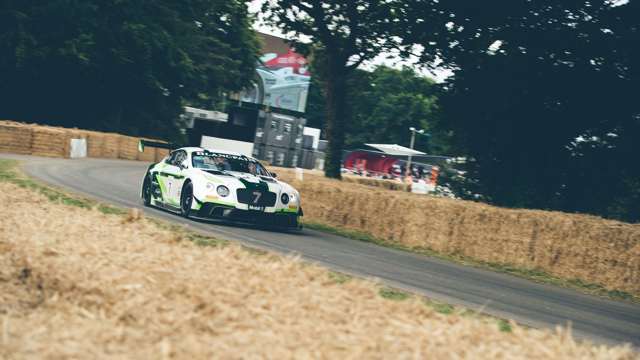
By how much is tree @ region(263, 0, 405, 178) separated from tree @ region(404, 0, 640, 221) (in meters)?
2.09

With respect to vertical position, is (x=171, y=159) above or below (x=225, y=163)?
below

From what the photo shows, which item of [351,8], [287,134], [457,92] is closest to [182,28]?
[287,134]

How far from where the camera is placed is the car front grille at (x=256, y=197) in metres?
16.0

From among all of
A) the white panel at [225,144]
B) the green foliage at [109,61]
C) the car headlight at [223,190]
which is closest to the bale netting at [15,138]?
the green foliage at [109,61]

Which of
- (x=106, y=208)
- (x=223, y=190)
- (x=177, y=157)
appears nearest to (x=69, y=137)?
(x=177, y=157)

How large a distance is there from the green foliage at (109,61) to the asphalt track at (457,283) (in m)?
30.2

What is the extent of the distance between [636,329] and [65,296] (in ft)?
24.0

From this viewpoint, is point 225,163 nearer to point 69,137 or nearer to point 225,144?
point 69,137

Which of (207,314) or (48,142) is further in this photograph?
(48,142)

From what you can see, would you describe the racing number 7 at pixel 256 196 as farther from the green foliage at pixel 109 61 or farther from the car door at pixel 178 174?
the green foliage at pixel 109 61

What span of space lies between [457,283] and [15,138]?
1104 inches

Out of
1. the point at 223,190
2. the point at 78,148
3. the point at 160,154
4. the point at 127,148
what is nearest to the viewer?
the point at 223,190

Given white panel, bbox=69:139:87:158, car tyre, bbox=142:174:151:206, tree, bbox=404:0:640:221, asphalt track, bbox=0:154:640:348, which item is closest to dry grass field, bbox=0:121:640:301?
asphalt track, bbox=0:154:640:348

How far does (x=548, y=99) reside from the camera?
71.5 ft
